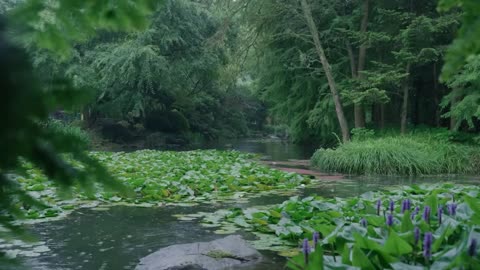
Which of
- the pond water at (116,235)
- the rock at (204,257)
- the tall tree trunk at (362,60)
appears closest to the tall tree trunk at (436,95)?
the tall tree trunk at (362,60)

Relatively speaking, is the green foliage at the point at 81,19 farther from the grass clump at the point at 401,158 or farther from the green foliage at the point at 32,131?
the grass clump at the point at 401,158

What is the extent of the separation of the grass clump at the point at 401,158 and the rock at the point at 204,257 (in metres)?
6.85

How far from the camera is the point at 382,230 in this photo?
283 centimetres

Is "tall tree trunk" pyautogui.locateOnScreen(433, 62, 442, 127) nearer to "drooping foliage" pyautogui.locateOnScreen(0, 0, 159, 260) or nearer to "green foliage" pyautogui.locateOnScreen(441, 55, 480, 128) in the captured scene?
"green foliage" pyautogui.locateOnScreen(441, 55, 480, 128)

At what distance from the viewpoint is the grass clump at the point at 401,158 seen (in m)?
9.93

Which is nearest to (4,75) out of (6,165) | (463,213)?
(6,165)

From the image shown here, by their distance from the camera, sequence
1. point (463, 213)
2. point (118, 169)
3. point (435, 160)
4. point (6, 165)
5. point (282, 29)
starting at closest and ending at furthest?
point (6, 165) < point (463, 213) < point (118, 169) < point (435, 160) < point (282, 29)

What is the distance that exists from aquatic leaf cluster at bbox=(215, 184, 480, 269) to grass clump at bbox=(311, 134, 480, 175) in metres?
4.28

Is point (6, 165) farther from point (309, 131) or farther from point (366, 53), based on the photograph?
point (309, 131)

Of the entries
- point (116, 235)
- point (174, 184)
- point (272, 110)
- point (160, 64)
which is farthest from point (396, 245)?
point (160, 64)

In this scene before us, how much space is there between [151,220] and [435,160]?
7278 mm

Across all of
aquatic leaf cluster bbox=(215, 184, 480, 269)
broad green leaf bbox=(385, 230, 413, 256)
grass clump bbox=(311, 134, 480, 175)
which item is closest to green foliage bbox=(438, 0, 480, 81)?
aquatic leaf cluster bbox=(215, 184, 480, 269)

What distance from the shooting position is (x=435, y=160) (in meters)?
10.1

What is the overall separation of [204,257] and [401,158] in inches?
294
